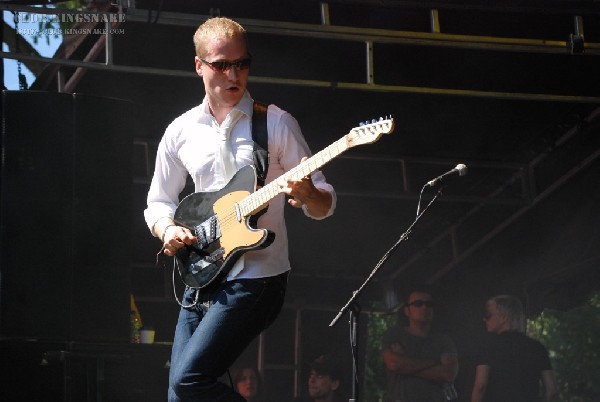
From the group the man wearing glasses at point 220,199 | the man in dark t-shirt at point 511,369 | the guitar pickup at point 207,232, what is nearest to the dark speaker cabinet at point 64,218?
the man wearing glasses at point 220,199

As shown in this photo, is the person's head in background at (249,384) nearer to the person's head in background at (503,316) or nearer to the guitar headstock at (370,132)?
the person's head in background at (503,316)

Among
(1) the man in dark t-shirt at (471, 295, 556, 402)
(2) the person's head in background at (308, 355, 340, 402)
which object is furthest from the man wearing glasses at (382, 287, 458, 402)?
(2) the person's head in background at (308, 355, 340, 402)

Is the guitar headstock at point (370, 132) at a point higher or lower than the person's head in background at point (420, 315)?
higher

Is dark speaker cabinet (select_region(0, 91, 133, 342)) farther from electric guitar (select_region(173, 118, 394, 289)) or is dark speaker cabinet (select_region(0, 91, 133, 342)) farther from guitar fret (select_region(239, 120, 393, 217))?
guitar fret (select_region(239, 120, 393, 217))

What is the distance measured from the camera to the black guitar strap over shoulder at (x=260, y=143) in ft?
14.0

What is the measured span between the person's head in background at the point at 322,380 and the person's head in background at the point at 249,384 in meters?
0.60

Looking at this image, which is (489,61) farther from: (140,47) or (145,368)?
(145,368)

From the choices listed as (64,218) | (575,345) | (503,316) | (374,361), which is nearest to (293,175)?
(64,218)

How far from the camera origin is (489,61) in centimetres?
806

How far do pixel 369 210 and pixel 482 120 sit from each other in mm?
2374

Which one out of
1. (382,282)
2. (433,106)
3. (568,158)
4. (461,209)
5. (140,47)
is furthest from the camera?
(382,282)

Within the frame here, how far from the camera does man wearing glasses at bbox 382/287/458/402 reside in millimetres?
9062

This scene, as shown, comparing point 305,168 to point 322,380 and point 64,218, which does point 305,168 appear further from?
point 322,380

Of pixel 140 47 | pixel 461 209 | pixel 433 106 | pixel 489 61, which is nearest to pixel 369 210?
pixel 461 209
